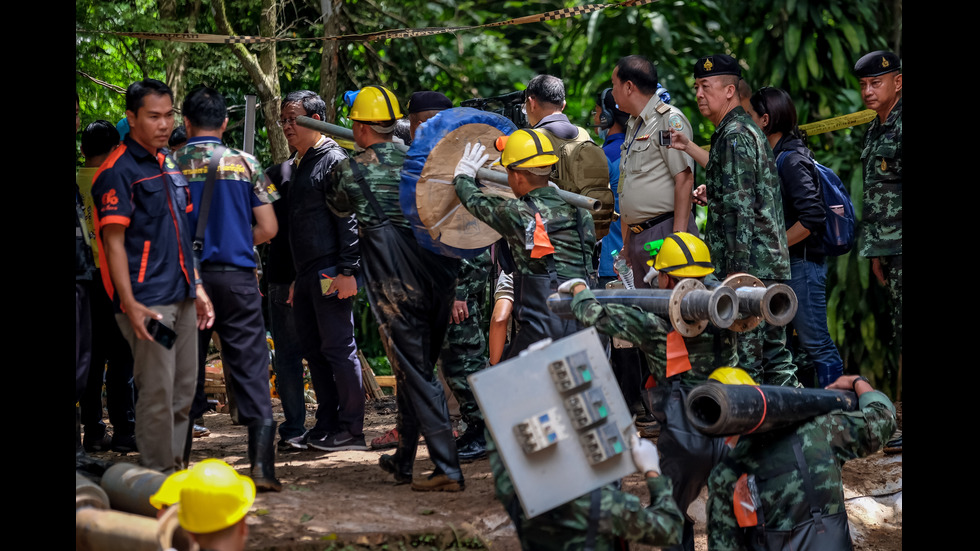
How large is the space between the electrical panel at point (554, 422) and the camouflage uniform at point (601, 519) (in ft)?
0.48

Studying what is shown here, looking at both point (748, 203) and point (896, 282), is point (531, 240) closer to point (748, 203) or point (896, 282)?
point (748, 203)

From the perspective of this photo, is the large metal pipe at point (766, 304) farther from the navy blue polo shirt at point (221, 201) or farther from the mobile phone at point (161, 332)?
the mobile phone at point (161, 332)

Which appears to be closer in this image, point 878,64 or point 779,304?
point 779,304

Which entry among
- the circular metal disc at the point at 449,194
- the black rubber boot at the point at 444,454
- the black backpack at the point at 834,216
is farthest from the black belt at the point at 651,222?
the black rubber boot at the point at 444,454

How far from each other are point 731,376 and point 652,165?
2.38 m

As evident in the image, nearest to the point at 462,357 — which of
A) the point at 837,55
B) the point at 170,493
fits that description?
Result: the point at 170,493

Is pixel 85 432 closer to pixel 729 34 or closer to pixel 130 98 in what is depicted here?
pixel 130 98

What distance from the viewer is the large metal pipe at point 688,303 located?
4.26 meters

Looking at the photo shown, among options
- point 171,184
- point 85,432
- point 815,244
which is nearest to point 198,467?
point 171,184

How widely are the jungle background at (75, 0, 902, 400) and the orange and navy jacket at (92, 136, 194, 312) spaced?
132 inches

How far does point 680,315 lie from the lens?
14.3 ft

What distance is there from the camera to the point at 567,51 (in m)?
12.1

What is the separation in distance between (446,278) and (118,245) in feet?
6.09

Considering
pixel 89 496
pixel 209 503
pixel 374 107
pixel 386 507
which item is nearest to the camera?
pixel 209 503
